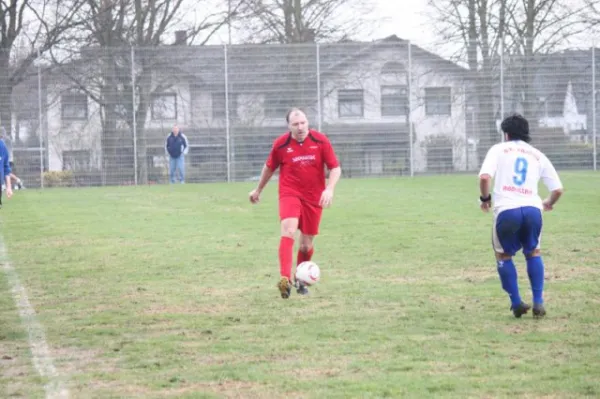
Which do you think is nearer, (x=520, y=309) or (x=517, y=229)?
(x=520, y=309)

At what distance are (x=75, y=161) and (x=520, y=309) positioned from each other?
90.1 feet

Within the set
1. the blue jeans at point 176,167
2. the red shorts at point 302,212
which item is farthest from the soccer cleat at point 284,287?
the blue jeans at point 176,167

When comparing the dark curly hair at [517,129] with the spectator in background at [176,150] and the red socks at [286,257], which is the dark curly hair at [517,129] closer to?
the red socks at [286,257]

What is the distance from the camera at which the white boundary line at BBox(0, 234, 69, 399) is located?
644 centimetres

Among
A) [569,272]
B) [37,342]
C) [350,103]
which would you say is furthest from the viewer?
[350,103]

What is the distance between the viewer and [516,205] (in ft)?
28.7

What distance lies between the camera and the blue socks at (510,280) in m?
8.68

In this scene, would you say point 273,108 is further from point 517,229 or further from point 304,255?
point 517,229

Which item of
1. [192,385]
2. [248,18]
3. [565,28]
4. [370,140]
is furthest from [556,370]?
[248,18]

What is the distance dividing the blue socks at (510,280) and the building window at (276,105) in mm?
26297

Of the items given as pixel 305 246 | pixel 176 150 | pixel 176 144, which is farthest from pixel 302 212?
pixel 176 150

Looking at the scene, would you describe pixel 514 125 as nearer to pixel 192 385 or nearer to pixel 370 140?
pixel 192 385

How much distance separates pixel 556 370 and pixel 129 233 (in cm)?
1091

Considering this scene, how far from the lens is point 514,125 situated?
891 centimetres
